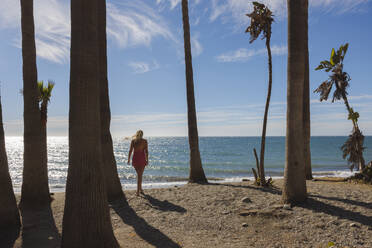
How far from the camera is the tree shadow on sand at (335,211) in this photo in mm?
5435

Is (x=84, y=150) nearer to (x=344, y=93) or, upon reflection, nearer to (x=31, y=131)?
(x=31, y=131)

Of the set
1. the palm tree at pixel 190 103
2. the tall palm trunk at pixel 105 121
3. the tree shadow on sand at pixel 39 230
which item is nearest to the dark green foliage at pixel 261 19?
the palm tree at pixel 190 103

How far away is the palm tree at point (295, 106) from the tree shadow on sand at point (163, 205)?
273cm

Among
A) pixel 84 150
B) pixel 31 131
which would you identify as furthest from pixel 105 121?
pixel 84 150

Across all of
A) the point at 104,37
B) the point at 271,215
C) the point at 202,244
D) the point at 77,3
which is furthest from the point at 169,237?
the point at 104,37

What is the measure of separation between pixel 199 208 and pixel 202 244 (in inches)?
84.2

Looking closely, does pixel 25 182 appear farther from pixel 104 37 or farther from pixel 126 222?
pixel 104 37

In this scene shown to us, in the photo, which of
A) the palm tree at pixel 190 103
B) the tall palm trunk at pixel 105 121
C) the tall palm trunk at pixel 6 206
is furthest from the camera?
the palm tree at pixel 190 103

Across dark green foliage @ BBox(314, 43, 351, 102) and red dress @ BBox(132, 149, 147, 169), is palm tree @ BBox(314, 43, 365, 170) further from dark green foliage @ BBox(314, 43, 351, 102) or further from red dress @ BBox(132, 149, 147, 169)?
red dress @ BBox(132, 149, 147, 169)

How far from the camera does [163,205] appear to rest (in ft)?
24.3

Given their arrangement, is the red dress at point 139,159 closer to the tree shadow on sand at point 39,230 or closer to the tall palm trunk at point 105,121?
the tall palm trunk at point 105,121

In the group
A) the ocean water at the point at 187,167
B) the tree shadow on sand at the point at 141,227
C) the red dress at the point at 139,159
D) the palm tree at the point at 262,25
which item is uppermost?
the palm tree at the point at 262,25

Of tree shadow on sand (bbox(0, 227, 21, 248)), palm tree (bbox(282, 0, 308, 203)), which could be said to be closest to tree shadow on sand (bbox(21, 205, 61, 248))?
tree shadow on sand (bbox(0, 227, 21, 248))

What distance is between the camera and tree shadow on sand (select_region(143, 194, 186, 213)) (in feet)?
22.8
